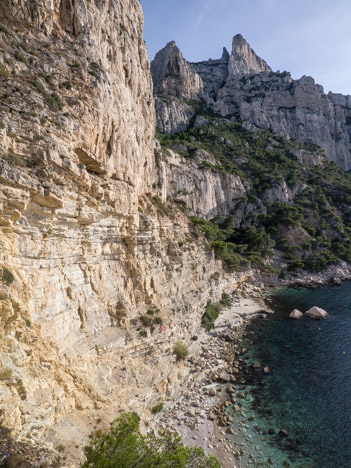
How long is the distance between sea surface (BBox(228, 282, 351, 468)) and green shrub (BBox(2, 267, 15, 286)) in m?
17.1

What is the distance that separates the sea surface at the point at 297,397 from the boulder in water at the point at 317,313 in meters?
0.92

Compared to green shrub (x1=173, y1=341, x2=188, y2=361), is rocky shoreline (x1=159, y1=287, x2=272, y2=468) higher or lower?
lower

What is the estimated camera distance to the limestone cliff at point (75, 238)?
10219mm

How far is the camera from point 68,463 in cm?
838

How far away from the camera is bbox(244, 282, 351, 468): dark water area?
15.6 metres

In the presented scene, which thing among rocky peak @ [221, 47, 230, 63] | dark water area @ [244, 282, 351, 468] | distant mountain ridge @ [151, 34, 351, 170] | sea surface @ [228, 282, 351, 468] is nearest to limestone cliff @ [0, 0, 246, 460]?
sea surface @ [228, 282, 351, 468]

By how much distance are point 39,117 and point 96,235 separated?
837cm

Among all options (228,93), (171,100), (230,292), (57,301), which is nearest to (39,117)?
Result: (57,301)

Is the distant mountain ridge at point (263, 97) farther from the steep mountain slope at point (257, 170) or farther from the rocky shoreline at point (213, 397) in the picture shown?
the rocky shoreline at point (213, 397)

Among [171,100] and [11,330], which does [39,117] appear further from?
[171,100]

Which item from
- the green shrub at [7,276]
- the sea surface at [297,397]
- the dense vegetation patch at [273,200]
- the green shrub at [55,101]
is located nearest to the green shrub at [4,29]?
the green shrub at [55,101]

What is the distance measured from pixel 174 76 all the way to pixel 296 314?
3625 inches

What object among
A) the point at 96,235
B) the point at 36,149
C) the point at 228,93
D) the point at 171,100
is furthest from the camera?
the point at 228,93

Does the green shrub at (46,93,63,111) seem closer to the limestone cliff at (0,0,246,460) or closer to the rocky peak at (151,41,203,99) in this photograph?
the limestone cliff at (0,0,246,460)
